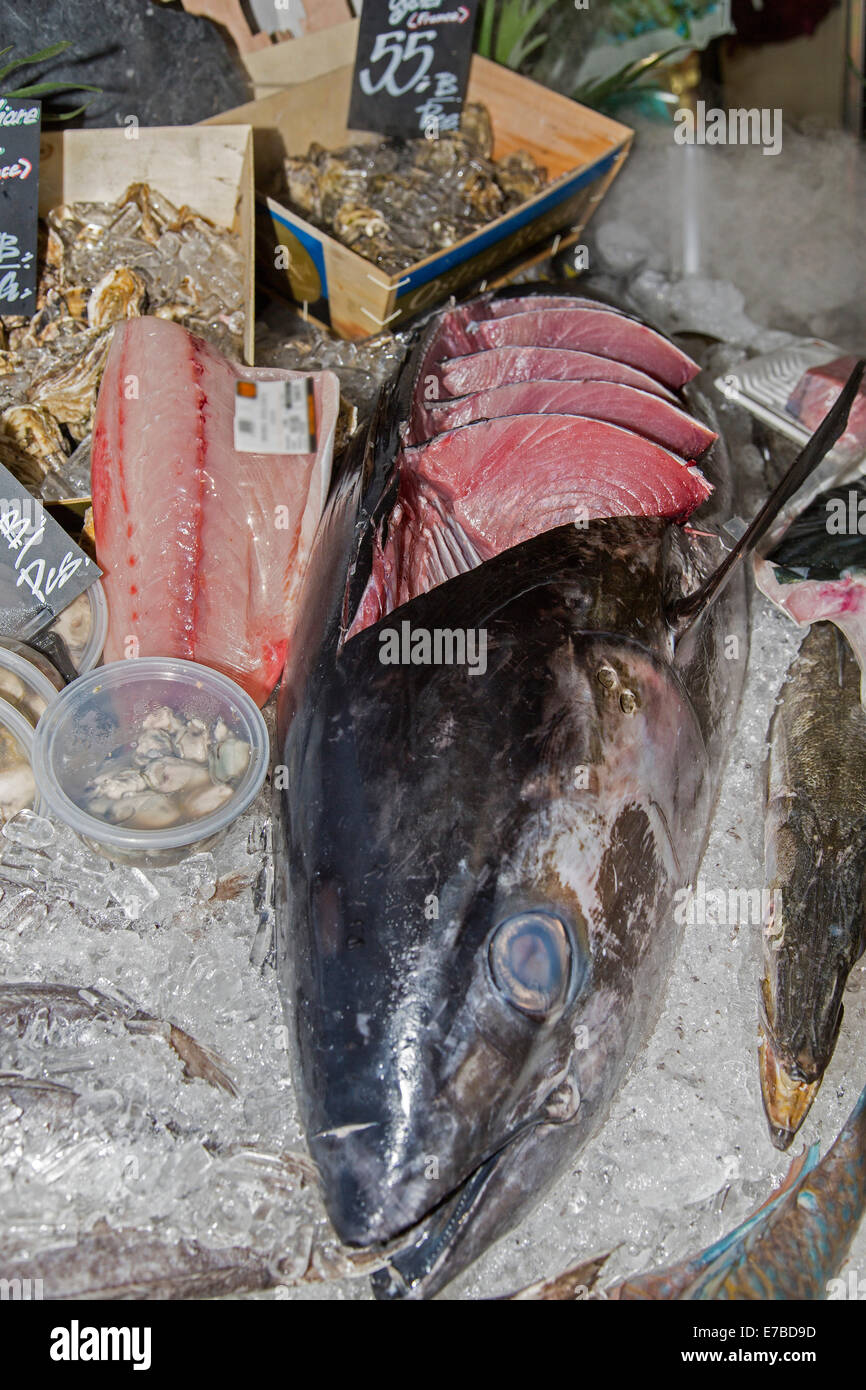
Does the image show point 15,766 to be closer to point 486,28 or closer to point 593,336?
point 593,336

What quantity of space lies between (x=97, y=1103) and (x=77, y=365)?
1818mm

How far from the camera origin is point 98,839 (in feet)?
5.65

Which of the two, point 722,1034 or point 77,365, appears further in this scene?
point 77,365

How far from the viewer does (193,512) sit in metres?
2.05

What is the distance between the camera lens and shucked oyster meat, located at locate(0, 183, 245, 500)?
8.00 ft

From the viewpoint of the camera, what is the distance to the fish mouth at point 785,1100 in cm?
174

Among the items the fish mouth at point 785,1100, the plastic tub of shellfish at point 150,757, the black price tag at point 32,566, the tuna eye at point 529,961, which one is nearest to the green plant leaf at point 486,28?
the black price tag at point 32,566

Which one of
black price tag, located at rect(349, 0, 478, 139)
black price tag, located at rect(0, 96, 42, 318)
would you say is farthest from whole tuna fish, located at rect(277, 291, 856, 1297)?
black price tag, located at rect(349, 0, 478, 139)

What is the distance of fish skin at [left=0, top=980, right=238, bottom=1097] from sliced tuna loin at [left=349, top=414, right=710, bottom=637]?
1023 millimetres

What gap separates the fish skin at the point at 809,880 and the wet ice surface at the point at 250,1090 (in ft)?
0.24

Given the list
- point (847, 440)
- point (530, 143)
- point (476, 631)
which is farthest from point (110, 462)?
point (530, 143)

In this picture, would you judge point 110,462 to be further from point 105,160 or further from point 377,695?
point 105,160

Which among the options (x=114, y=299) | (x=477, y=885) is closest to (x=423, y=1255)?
(x=477, y=885)

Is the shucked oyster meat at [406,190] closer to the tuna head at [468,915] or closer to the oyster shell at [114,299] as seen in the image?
the oyster shell at [114,299]
